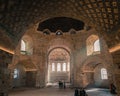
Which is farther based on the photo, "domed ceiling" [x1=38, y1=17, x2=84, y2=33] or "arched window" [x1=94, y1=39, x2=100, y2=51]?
"domed ceiling" [x1=38, y1=17, x2=84, y2=33]

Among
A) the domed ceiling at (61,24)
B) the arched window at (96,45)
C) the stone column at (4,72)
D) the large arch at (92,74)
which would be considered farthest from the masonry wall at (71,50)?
the stone column at (4,72)

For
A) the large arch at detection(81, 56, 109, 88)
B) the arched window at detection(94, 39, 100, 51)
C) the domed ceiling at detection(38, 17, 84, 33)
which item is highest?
the domed ceiling at detection(38, 17, 84, 33)

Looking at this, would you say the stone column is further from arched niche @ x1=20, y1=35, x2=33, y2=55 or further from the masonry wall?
arched niche @ x1=20, y1=35, x2=33, y2=55

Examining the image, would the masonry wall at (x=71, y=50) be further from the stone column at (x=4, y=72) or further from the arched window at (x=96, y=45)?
the stone column at (x=4, y=72)

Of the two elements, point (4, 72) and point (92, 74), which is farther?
point (92, 74)

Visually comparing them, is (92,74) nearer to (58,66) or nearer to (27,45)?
(27,45)

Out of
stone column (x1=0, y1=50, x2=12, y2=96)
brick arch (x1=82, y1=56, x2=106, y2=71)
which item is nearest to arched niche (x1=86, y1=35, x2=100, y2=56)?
brick arch (x1=82, y1=56, x2=106, y2=71)

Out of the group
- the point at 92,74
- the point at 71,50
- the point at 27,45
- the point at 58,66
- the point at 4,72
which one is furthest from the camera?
the point at 58,66

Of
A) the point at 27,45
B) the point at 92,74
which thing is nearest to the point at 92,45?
the point at 92,74

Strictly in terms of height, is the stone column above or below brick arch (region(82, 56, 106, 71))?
below

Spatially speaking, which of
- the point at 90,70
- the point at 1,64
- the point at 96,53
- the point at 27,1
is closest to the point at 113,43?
the point at 27,1

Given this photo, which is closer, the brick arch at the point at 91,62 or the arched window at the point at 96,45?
the brick arch at the point at 91,62

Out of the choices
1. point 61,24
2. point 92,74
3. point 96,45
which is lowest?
point 92,74

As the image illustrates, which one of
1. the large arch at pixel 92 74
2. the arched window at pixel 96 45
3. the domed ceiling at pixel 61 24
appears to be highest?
the domed ceiling at pixel 61 24
